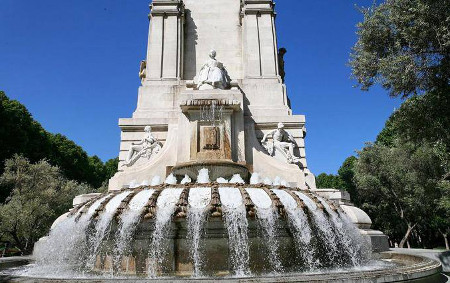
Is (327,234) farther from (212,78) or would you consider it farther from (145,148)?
(212,78)

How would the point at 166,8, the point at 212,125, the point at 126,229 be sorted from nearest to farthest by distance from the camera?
the point at 126,229 → the point at 212,125 → the point at 166,8

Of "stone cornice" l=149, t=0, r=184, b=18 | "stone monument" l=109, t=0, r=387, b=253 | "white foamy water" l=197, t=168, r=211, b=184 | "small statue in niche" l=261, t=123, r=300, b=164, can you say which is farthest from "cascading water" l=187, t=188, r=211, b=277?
"stone cornice" l=149, t=0, r=184, b=18

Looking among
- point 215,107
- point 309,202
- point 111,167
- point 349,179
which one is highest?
point 111,167

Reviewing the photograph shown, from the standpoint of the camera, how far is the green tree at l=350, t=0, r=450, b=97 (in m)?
11.1

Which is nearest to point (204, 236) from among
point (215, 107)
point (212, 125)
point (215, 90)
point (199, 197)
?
point (199, 197)

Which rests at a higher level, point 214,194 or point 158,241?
point 214,194

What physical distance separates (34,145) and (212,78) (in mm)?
29490

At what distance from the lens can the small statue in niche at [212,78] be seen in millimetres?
13180

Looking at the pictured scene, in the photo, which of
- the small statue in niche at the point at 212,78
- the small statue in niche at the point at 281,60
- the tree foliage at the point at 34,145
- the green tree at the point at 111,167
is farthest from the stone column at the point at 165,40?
the green tree at the point at 111,167

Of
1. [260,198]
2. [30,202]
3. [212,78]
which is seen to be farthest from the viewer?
[30,202]

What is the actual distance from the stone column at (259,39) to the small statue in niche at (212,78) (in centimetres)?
178

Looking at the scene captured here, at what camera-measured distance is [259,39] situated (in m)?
15.9

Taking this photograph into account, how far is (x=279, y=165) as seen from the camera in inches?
466

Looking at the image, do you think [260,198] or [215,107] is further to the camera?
[215,107]
